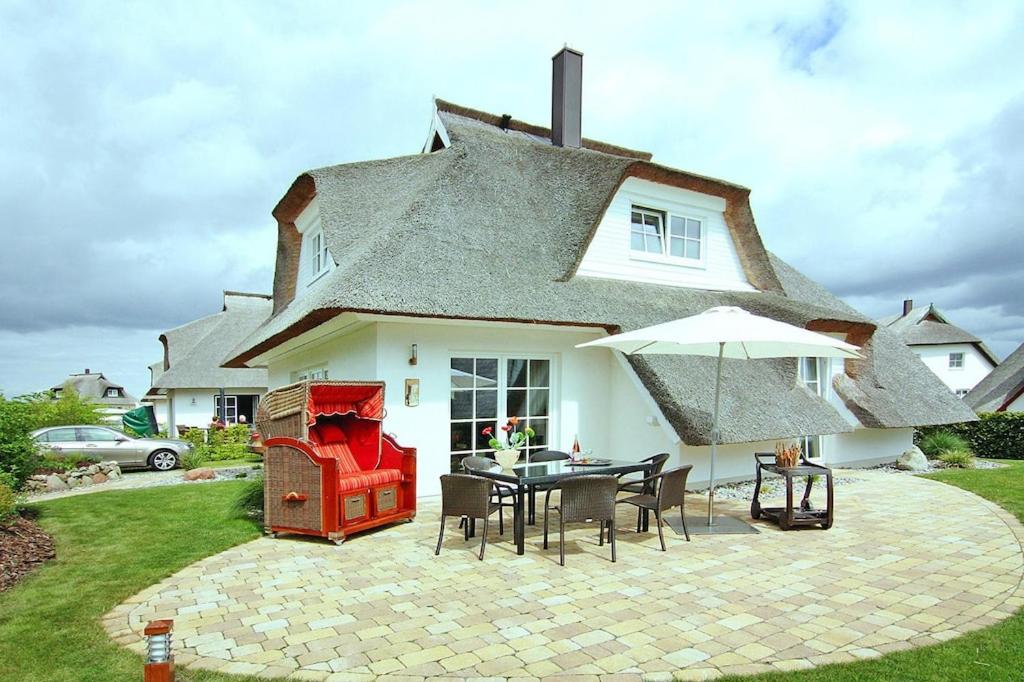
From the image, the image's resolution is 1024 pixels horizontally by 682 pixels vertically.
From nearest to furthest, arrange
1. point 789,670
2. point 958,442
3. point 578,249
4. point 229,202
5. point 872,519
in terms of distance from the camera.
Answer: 1. point 789,670
2. point 872,519
3. point 578,249
4. point 229,202
5. point 958,442

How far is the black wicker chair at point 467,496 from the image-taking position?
567cm

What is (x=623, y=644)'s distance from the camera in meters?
3.76

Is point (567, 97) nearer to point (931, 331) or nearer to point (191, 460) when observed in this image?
point (191, 460)

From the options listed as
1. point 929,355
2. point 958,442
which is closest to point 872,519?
point 958,442

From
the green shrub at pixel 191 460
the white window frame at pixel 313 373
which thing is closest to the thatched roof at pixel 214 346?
the green shrub at pixel 191 460

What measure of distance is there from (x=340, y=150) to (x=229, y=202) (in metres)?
4.19

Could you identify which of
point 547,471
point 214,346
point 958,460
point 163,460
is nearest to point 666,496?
point 547,471

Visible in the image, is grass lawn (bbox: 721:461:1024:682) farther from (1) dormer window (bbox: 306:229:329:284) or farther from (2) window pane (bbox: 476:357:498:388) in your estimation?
(1) dormer window (bbox: 306:229:329:284)

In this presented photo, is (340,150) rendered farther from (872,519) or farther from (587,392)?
(872,519)

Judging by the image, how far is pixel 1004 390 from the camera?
2734 centimetres

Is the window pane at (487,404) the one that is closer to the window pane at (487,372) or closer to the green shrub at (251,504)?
the window pane at (487,372)

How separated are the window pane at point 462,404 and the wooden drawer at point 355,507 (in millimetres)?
2559

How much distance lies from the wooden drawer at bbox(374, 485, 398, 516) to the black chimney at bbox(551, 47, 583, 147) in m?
10.1

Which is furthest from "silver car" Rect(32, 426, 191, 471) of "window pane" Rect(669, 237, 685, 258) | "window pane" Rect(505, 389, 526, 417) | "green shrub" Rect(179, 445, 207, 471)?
"window pane" Rect(669, 237, 685, 258)
